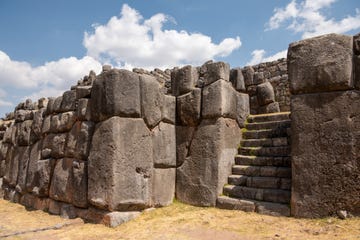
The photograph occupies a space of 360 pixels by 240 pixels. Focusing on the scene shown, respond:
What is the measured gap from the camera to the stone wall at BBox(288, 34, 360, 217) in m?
4.22

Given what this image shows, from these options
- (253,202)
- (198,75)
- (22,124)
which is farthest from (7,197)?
(253,202)

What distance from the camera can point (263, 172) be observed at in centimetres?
543

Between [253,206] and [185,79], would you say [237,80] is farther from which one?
[253,206]

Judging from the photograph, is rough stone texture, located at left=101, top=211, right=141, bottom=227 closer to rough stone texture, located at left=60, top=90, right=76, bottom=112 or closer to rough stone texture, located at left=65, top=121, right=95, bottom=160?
rough stone texture, located at left=65, top=121, right=95, bottom=160

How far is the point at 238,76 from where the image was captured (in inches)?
268

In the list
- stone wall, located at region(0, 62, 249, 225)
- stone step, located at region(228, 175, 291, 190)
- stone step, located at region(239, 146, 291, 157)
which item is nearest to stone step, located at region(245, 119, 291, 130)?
stone wall, located at region(0, 62, 249, 225)

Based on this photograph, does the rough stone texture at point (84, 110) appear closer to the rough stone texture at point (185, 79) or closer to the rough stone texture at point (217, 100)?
the rough stone texture at point (185, 79)

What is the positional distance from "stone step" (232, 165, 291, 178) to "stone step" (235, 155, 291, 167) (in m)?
0.11

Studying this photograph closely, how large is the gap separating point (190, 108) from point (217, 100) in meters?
0.60

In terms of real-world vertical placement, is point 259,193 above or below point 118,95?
below

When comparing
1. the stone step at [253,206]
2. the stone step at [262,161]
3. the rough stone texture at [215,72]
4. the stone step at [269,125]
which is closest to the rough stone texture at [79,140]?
the rough stone texture at [215,72]

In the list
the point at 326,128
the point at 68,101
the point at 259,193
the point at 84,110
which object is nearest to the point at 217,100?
the point at 259,193

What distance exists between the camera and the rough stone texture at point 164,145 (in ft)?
18.5

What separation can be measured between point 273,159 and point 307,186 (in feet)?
3.64
